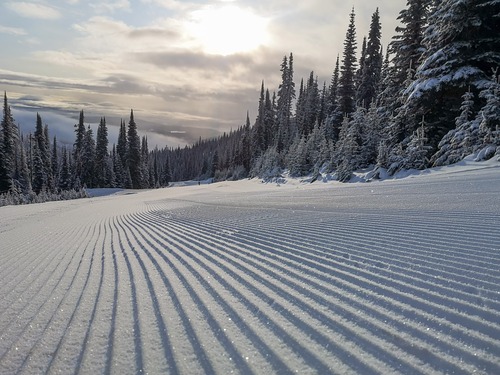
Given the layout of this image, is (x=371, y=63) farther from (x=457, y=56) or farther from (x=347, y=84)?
(x=457, y=56)

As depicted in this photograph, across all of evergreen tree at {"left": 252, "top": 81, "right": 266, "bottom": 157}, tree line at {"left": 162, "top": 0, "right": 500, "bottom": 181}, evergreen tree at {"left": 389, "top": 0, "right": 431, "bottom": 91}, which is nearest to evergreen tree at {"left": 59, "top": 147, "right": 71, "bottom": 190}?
evergreen tree at {"left": 252, "top": 81, "right": 266, "bottom": 157}

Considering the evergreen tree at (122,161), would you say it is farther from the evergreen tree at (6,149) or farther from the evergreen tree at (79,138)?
the evergreen tree at (6,149)

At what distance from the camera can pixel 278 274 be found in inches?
119

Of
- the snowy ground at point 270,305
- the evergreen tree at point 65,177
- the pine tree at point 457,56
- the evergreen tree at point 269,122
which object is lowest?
the snowy ground at point 270,305

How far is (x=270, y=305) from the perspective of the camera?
7.70 ft

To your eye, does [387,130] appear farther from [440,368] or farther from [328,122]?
[440,368]

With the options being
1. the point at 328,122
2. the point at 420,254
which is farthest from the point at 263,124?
the point at 420,254

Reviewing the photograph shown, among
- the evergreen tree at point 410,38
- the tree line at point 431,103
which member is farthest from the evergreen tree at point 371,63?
the evergreen tree at point 410,38

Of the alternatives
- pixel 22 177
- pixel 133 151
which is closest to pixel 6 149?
pixel 22 177

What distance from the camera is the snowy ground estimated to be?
1699 mm

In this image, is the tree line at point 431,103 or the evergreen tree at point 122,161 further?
the evergreen tree at point 122,161

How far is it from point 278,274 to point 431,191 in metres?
6.46

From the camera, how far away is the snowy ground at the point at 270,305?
170 cm

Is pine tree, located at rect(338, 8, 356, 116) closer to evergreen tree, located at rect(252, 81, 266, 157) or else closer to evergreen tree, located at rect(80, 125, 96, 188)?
evergreen tree, located at rect(252, 81, 266, 157)
